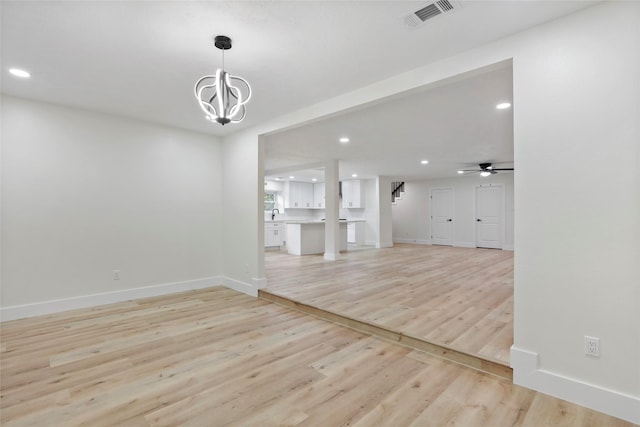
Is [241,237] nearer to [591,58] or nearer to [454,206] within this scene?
[591,58]

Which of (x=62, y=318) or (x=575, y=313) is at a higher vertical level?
(x=575, y=313)

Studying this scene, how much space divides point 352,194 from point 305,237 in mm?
3431

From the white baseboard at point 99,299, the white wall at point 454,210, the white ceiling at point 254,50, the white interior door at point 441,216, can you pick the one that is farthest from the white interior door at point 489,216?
the white baseboard at point 99,299

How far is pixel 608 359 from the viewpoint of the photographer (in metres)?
1.84

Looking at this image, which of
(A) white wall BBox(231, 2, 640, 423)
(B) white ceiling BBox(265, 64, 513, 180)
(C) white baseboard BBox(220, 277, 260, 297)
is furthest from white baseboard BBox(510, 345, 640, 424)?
(C) white baseboard BBox(220, 277, 260, 297)

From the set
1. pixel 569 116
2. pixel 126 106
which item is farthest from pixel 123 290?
pixel 569 116

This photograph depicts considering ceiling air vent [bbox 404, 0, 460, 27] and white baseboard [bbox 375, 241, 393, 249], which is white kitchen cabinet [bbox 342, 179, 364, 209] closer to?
white baseboard [bbox 375, 241, 393, 249]

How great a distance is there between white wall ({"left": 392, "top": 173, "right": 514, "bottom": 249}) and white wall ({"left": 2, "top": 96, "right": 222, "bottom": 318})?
834 cm

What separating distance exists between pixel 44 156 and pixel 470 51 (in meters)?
4.70

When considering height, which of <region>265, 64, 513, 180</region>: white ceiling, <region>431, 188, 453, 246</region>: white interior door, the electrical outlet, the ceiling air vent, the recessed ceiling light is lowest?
the electrical outlet

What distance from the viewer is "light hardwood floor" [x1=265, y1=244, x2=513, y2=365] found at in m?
2.88

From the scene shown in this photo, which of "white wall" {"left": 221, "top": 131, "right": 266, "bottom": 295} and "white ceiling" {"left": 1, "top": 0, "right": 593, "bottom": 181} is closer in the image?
"white ceiling" {"left": 1, "top": 0, "right": 593, "bottom": 181}

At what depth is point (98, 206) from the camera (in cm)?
403

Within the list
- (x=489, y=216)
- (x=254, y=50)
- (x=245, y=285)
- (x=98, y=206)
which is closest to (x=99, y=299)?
(x=98, y=206)
